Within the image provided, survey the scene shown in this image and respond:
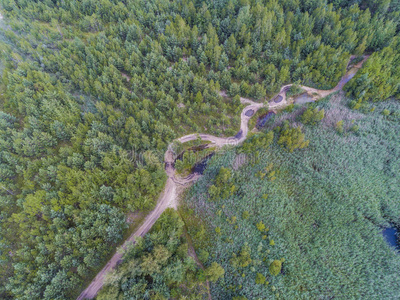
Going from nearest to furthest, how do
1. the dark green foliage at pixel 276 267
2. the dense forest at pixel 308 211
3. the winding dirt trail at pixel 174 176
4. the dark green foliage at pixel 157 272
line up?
the dark green foliage at pixel 157 272 < the dark green foliage at pixel 276 267 < the winding dirt trail at pixel 174 176 < the dense forest at pixel 308 211

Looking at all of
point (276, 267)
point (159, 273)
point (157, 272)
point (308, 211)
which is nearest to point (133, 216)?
point (157, 272)

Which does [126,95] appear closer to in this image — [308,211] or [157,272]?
[157,272]

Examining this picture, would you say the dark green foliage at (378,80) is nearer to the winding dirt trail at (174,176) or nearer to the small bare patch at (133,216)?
the winding dirt trail at (174,176)

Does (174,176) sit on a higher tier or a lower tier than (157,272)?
higher

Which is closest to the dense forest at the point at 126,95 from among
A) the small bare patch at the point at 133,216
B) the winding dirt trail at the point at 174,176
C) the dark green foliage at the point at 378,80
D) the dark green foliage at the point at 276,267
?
the dark green foliage at the point at 276,267

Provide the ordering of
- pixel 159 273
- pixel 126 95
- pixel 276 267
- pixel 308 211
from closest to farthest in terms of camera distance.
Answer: pixel 159 273, pixel 276 267, pixel 308 211, pixel 126 95

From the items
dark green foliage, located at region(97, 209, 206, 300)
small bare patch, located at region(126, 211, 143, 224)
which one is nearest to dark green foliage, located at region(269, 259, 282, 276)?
dark green foliage, located at region(97, 209, 206, 300)

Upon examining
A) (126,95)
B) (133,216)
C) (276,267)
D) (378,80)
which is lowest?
(276,267)
